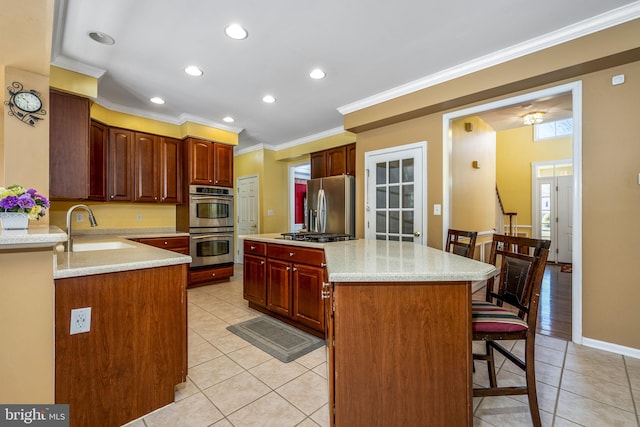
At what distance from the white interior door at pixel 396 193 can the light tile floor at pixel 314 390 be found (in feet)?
5.23

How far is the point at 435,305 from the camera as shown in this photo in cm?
125

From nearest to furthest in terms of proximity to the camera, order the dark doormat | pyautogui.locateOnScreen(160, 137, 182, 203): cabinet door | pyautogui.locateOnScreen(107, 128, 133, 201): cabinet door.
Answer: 1. the dark doormat
2. pyautogui.locateOnScreen(107, 128, 133, 201): cabinet door
3. pyautogui.locateOnScreen(160, 137, 182, 203): cabinet door

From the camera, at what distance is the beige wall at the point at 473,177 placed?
3623 mm

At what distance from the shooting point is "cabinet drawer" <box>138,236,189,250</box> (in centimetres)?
385

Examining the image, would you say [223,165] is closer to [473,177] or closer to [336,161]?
[336,161]

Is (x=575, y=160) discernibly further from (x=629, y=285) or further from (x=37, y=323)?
(x=37, y=323)

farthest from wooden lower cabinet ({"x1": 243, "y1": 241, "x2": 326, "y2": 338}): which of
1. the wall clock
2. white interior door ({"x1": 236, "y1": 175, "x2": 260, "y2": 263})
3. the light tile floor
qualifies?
white interior door ({"x1": 236, "y1": 175, "x2": 260, "y2": 263})

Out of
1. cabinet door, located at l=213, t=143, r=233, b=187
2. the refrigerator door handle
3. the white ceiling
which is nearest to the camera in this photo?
the white ceiling

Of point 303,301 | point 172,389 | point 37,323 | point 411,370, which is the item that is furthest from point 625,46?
point 37,323

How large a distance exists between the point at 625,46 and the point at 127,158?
17.6ft

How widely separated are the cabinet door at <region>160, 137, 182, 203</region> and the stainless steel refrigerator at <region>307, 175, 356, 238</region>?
2245 millimetres

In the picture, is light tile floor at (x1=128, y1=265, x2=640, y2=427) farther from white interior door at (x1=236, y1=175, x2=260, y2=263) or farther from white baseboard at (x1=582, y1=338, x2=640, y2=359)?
white interior door at (x1=236, y1=175, x2=260, y2=263)

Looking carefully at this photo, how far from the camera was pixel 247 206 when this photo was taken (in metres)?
6.27

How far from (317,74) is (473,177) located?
2.77m
